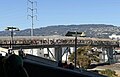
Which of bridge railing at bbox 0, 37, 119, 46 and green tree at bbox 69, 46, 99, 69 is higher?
bridge railing at bbox 0, 37, 119, 46

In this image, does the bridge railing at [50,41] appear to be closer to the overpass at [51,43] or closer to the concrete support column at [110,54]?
the overpass at [51,43]

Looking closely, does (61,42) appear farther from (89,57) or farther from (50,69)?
(50,69)

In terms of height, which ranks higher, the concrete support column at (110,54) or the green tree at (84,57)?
the green tree at (84,57)

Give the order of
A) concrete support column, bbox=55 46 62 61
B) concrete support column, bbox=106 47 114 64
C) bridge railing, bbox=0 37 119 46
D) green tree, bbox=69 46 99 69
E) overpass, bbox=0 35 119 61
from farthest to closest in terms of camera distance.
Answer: concrete support column, bbox=106 47 114 64 < concrete support column, bbox=55 46 62 61 < bridge railing, bbox=0 37 119 46 < overpass, bbox=0 35 119 61 < green tree, bbox=69 46 99 69

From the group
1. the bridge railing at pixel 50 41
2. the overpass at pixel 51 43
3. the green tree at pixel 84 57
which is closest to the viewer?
the green tree at pixel 84 57

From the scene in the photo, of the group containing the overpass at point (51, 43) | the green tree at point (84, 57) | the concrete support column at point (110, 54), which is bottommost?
the concrete support column at point (110, 54)

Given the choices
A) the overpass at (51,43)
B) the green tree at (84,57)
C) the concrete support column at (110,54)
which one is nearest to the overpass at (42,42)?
the overpass at (51,43)

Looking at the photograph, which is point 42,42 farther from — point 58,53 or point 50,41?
point 58,53

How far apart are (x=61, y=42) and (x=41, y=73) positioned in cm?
8259

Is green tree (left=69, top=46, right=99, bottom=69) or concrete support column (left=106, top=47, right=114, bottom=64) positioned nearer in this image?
green tree (left=69, top=46, right=99, bottom=69)

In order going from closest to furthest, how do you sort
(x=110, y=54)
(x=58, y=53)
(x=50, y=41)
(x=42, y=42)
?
1. (x=58, y=53)
2. (x=42, y=42)
3. (x=50, y=41)
4. (x=110, y=54)

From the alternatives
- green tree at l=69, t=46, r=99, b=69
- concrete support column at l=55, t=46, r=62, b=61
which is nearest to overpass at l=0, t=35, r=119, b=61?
concrete support column at l=55, t=46, r=62, b=61

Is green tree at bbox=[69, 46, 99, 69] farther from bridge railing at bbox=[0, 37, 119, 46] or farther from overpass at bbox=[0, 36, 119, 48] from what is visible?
bridge railing at bbox=[0, 37, 119, 46]

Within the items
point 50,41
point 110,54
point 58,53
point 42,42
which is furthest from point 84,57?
point 110,54
